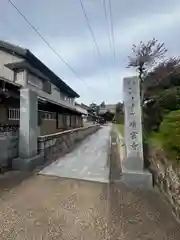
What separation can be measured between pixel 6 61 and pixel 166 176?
14078 millimetres

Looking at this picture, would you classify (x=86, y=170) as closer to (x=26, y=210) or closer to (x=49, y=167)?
(x=49, y=167)

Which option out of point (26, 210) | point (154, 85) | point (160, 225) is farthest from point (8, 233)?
point (154, 85)

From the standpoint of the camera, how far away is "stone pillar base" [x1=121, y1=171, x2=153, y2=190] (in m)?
5.84

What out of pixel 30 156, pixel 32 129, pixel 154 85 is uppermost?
pixel 154 85

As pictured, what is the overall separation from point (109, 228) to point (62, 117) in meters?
18.5

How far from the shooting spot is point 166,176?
4902mm

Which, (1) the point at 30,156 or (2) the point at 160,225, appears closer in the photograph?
(2) the point at 160,225

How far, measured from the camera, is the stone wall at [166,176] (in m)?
4.13

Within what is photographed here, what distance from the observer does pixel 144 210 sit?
448 cm

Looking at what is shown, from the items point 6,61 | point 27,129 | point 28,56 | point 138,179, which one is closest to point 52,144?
point 27,129

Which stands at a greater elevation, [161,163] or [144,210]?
[161,163]

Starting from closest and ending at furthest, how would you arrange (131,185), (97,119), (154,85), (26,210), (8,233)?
1. (8,233)
2. (26,210)
3. (131,185)
4. (154,85)
5. (97,119)

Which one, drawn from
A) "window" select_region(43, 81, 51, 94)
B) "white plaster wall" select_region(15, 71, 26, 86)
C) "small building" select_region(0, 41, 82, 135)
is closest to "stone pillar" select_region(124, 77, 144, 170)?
"small building" select_region(0, 41, 82, 135)

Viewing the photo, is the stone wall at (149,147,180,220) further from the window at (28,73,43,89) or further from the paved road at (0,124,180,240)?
the window at (28,73,43,89)
